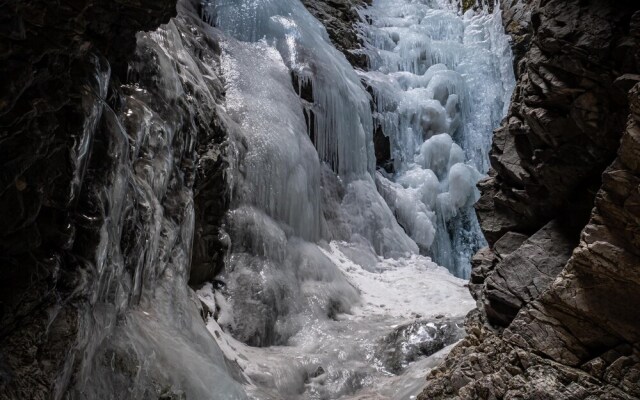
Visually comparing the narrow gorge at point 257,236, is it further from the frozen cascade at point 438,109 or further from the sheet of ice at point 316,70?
the frozen cascade at point 438,109

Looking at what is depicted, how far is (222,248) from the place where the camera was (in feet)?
23.8

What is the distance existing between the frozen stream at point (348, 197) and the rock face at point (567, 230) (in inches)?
51.7

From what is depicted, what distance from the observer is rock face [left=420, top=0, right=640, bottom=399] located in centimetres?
336

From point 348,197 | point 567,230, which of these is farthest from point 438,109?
point 567,230

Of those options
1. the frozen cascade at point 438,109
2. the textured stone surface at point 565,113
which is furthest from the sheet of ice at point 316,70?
the textured stone surface at point 565,113

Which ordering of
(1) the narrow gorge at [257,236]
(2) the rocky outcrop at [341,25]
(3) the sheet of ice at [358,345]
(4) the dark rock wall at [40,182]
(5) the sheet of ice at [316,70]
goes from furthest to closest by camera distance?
(2) the rocky outcrop at [341,25] → (5) the sheet of ice at [316,70] → (3) the sheet of ice at [358,345] → (1) the narrow gorge at [257,236] → (4) the dark rock wall at [40,182]

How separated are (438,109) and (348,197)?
5542 mm

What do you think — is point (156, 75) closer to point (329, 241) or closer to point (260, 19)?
point (329, 241)

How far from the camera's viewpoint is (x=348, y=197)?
11438 millimetres

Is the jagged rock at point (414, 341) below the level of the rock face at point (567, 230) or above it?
below

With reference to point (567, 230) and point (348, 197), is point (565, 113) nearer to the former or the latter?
point (567, 230)

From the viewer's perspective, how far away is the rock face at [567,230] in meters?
3.36

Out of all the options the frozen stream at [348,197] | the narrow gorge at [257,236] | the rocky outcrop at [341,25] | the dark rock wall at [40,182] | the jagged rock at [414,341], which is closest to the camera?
the dark rock wall at [40,182]

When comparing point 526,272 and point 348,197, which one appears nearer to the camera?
point 526,272
